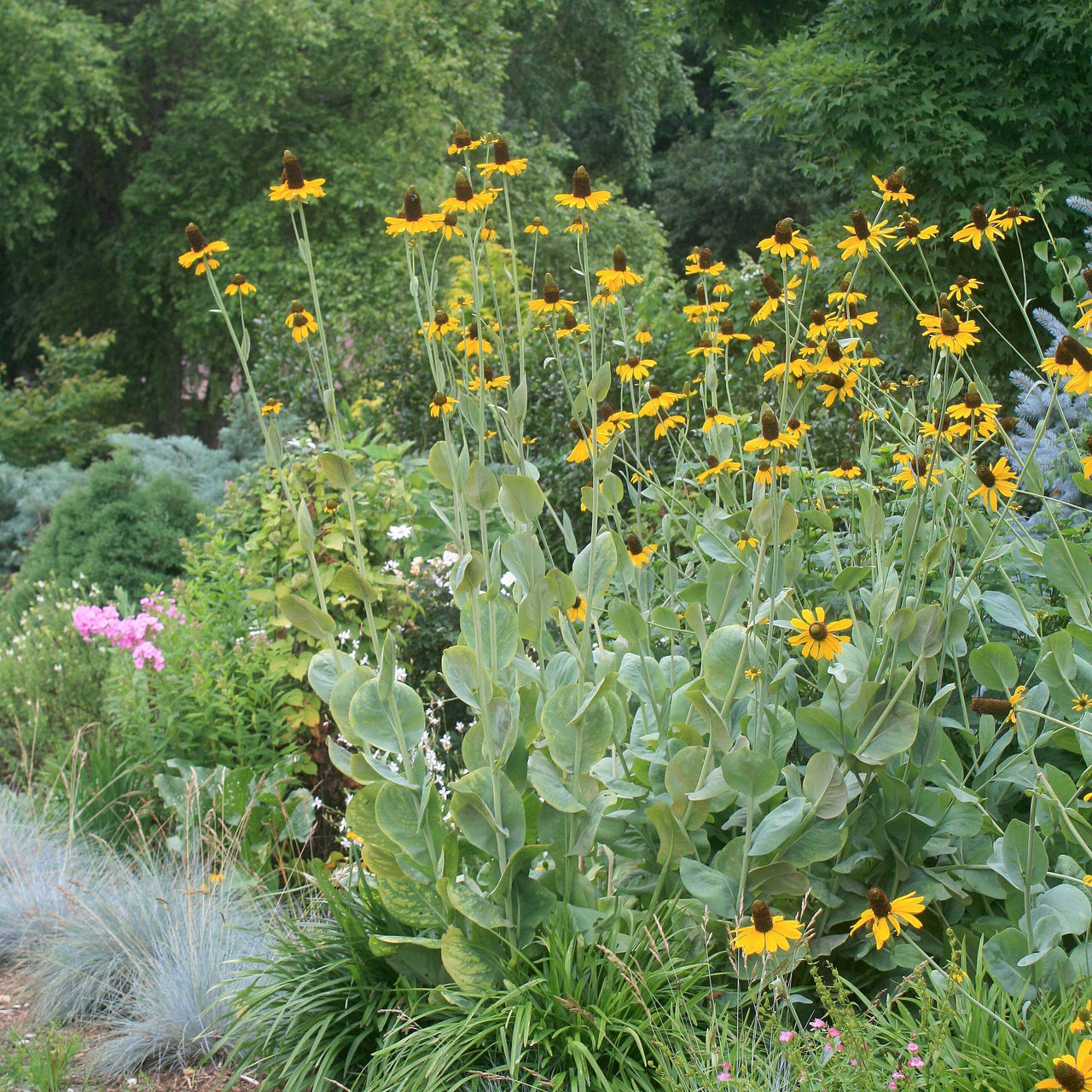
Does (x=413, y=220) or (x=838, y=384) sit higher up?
(x=413, y=220)

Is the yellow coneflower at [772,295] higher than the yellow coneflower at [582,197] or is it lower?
lower

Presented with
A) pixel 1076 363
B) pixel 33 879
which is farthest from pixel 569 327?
pixel 33 879

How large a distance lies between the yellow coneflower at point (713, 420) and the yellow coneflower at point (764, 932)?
46.2 inches

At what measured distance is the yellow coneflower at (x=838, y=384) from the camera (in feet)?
8.01

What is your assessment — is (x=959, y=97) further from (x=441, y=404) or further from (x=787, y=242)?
(x=441, y=404)

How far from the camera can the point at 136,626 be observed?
4223mm

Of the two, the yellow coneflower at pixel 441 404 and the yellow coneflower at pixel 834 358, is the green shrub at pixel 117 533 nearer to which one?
the yellow coneflower at pixel 441 404


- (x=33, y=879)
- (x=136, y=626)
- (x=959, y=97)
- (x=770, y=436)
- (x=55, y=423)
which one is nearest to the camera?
(x=770, y=436)

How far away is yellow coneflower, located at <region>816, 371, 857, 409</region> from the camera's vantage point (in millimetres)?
2441

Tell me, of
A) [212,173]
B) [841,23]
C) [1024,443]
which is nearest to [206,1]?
[212,173]

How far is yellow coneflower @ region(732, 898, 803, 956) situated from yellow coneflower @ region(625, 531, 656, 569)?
104cm

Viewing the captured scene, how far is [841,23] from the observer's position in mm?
6863

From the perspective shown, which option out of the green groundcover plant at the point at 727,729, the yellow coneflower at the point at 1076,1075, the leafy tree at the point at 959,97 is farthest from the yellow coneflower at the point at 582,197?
the leafy tree at the point at 959,97

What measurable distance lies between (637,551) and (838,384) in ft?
2.04
